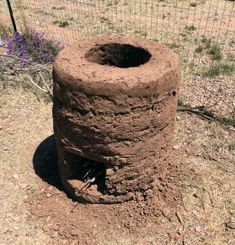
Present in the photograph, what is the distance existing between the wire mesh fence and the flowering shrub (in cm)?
47

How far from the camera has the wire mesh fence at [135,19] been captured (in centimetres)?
937

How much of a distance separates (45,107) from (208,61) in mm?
3590

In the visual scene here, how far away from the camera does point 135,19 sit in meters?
10.6

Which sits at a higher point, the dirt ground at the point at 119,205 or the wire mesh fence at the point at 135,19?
the dirt ground at the point at 119,205

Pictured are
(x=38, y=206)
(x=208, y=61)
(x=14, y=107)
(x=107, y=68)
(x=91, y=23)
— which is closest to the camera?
(x=107, y=68)

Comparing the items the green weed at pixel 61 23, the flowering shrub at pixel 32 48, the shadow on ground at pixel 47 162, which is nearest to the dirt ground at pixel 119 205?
the shadow on ground at pixel 47 162

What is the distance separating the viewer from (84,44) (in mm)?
4422

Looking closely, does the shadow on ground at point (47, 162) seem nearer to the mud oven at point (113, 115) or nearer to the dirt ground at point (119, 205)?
the dirt ground at point (119, 205)

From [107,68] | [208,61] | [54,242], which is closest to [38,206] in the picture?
[54,242]

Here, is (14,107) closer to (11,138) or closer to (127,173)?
(11,138)

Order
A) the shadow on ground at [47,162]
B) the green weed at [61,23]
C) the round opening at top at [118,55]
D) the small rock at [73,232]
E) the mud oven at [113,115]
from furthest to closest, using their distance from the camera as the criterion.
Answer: the green weed at [61,23]
the shadow on ground at [47,162]
the round opening at top at [118,55]
the small rock at [73,232]
the mud oven at [113,115]

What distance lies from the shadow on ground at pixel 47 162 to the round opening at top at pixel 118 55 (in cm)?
155

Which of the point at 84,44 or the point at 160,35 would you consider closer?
the point at 84,44

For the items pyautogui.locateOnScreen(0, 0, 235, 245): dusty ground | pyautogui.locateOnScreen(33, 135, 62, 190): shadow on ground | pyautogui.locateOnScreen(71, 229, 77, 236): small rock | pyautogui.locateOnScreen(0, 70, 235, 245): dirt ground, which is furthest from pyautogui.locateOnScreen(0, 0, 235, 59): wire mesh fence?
pyautogui.locateOnScreen(71, 229, 77, 236): small rock
